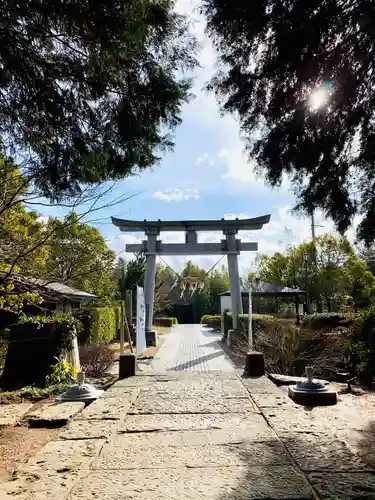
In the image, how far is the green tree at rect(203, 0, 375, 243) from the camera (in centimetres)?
345

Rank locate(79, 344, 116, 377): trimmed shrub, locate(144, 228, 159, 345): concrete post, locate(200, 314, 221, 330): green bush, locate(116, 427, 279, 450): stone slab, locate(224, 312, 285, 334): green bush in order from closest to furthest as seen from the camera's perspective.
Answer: locate(116, 427, 279, 450): stone slab → locate(79, 344, 116, 377): trimmed shrub → locate(224, 312, 285, 334): green bush → locate(144, 228, 159, 345): concrete post → locate(200, 314, 221, 330): green bush

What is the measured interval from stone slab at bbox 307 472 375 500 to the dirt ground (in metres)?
2.36

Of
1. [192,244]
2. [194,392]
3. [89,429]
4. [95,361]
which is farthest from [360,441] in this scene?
[192,244]

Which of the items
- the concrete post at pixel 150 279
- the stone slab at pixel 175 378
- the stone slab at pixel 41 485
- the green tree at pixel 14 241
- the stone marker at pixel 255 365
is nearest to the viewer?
Result: the stone slab at pixel 41 485

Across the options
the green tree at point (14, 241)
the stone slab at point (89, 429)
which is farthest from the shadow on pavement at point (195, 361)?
the stone slab at point (89, 429)

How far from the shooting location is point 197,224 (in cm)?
1600

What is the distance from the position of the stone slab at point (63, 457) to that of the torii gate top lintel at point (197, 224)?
12.2 metres

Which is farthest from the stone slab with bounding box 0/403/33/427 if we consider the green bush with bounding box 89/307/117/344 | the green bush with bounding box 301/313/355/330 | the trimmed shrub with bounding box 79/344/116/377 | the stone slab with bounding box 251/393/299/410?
the green bush with bounding box 301/313/355/330

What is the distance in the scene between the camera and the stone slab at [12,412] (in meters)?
5.33

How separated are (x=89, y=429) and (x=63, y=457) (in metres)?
0.86

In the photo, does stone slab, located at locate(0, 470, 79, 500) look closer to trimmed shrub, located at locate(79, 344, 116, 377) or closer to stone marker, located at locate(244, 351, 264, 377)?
stone marker, located at locate(244, 351, 264, 377)

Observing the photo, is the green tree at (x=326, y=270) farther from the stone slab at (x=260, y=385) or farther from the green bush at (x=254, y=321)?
the stone slab at (x=260, y=385)

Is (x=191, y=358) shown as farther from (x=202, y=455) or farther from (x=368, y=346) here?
(x=202, y=455)

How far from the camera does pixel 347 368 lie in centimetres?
844
